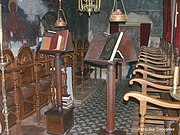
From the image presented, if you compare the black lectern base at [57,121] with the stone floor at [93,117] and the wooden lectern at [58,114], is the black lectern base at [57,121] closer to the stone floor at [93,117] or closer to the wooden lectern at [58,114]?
the wooden lectern at [58,114]

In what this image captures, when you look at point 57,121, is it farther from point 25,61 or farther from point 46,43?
point 25,61

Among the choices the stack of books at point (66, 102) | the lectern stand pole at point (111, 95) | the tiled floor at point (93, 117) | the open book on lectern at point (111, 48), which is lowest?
the tiled floor at point (93, 117)

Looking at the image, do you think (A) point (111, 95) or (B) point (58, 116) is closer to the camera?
(A) point (111, 95)

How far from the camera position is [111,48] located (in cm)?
237

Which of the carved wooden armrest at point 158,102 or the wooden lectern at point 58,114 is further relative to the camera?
the wooden lectern at point 58,114

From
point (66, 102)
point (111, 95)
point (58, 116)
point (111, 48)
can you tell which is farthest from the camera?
point (66, 102)

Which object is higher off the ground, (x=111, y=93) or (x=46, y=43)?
(x=46, y=43)

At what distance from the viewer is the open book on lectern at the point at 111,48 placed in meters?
2.31

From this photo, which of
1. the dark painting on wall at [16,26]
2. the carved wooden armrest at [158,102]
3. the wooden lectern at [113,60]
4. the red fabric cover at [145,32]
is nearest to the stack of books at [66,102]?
the wooden lectern at [113,60]

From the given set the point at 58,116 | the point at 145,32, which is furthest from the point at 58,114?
the point at 145,32

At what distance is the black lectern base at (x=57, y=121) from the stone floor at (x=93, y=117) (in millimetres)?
174

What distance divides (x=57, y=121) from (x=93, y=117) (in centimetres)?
107

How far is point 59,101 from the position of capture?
346cm

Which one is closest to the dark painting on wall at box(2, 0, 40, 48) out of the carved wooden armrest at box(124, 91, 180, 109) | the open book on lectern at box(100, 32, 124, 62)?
the open book on lectern at box(100, 32, 124, 62)
